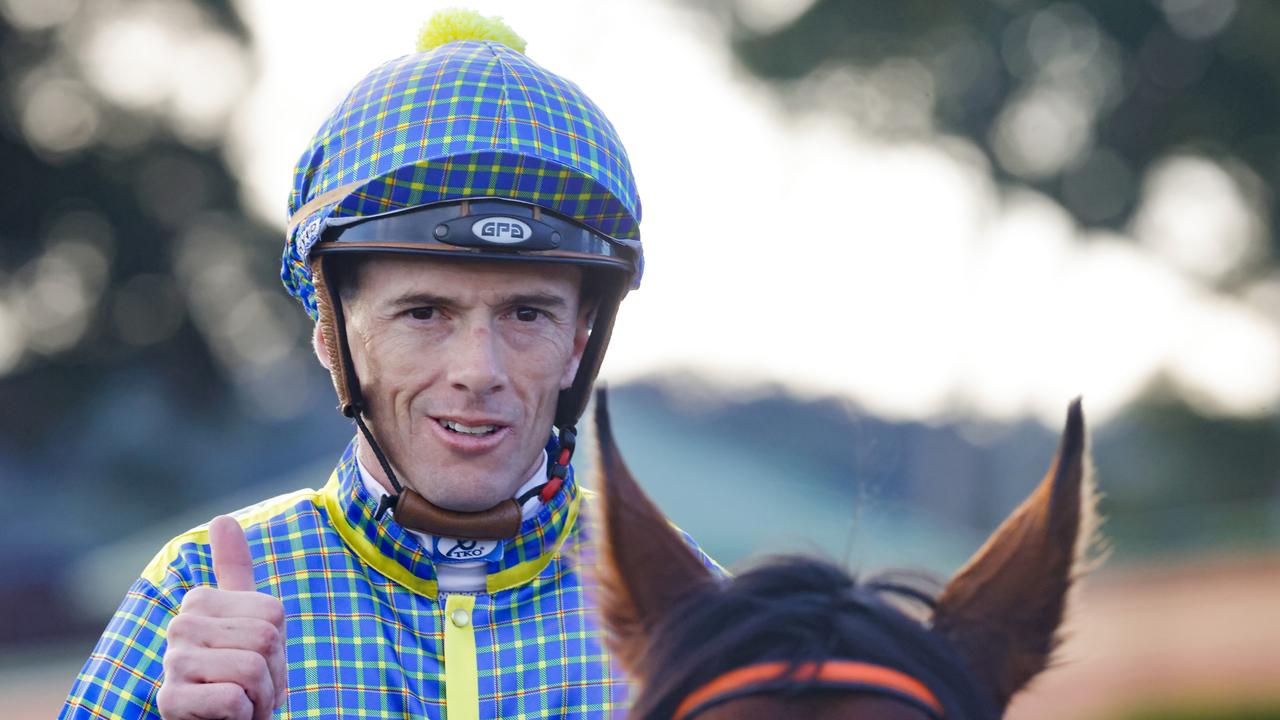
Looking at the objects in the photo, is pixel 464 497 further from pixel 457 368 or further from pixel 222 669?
pixel 222 669

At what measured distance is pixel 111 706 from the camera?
213cm

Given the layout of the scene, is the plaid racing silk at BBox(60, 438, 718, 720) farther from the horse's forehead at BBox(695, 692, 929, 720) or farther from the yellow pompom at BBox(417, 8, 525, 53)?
the yellow pompom at BBox(417, 8, 525, 53)

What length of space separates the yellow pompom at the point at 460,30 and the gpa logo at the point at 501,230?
580 millimetres

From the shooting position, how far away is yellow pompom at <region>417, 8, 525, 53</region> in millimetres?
2732

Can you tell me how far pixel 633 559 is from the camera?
1830mm

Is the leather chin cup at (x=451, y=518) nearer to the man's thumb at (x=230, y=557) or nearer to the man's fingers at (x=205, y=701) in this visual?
the man's thumb at (x=230, y=557)

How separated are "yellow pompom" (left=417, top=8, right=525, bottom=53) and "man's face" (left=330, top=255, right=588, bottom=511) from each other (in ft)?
1.87

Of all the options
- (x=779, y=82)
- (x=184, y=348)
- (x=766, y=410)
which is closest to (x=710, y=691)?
(x=766, y=410)

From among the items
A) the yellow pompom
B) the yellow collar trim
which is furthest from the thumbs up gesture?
the yellow pompom

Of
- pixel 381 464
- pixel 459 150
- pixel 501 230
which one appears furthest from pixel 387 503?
pixel 459 150

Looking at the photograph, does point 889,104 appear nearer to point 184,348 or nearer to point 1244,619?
point 1244,619

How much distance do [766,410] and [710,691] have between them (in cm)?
1466

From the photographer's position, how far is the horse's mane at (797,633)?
165cm

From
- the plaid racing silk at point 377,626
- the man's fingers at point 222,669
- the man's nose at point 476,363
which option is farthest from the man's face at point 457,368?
the man's fingers at point 222,669
